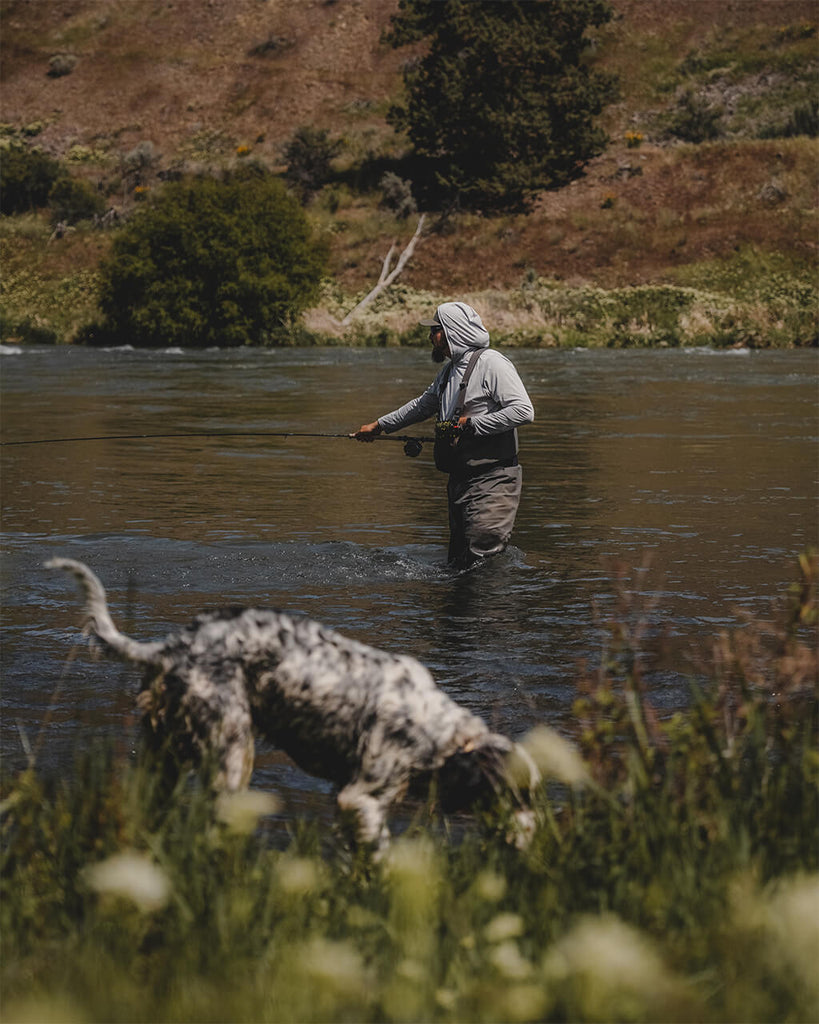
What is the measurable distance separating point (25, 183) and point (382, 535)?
2203 inches

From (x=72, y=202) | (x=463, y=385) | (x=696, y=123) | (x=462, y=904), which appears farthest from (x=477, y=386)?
(x=696, y=123)

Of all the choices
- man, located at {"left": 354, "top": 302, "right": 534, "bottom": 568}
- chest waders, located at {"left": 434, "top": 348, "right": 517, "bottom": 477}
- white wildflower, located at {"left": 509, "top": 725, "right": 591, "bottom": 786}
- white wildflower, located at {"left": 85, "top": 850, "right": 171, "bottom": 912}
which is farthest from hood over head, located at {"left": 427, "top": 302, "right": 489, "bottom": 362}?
white wildflower, located at {"left": 85, "top": 850, "right": 171, "bottom": 912}

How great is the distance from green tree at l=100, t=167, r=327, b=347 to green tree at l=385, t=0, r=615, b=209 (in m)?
15.3

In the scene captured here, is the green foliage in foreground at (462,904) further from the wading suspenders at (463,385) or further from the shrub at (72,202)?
the shrub at (72,202)

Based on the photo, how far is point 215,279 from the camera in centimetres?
4134

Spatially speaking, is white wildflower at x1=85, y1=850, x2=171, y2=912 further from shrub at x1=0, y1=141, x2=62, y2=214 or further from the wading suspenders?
shrub at x1=0, y1=141, x2=62, y2=214

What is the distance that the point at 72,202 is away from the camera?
60.6 meters

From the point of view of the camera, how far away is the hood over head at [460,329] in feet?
30.9

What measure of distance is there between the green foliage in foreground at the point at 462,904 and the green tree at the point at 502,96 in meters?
53.5

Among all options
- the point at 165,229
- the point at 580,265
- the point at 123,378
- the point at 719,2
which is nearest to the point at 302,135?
the point at 580,265

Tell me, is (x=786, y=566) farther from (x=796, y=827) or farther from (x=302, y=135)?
(x=302, y=135)

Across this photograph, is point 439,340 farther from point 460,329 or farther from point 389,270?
point 389,270

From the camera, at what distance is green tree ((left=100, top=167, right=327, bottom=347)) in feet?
134

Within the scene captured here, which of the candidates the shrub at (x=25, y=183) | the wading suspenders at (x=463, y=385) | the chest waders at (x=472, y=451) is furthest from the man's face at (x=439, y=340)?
the shrub at (x=25, y=183)
